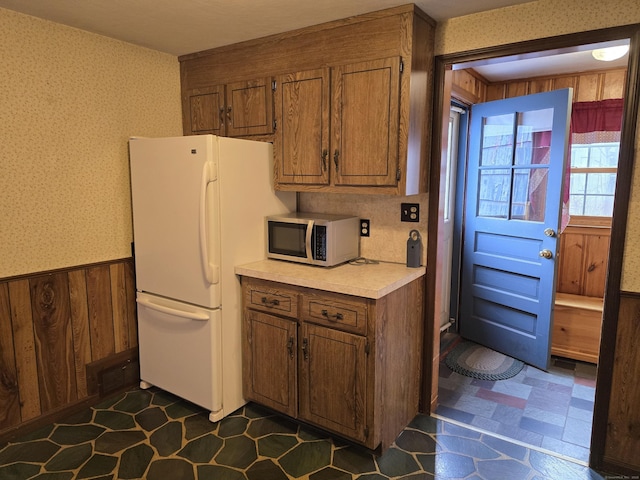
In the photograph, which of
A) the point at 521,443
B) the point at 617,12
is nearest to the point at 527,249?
the point at 521,443

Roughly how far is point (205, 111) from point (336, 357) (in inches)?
75.6

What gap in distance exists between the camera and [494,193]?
3590 millimetres

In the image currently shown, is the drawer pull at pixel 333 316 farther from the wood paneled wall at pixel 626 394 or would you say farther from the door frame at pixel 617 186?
the wood paneled wall at pixel 626 394

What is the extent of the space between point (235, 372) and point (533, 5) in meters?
2.56

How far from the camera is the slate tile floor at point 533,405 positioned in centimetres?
244

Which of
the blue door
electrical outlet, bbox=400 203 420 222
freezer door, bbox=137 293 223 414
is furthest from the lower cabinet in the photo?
the blue door

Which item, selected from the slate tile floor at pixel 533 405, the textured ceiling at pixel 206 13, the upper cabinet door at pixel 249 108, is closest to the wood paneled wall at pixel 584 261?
the slate tile floor at pixel 533 405

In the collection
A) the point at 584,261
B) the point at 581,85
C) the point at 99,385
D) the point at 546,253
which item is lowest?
the point at 99,385

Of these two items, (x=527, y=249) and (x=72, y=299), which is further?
(x=527, y=249)

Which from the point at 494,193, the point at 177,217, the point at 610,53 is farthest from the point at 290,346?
the point at 610,53

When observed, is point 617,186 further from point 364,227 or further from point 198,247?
point 198,247

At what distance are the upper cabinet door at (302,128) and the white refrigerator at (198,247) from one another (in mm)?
121

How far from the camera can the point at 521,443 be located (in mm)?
2367

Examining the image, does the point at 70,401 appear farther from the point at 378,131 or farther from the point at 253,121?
the point at 378,131
